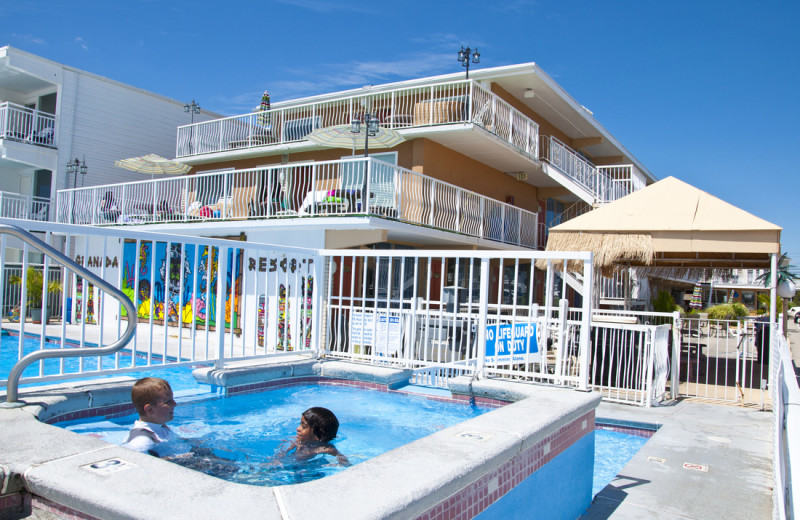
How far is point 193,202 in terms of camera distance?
17.1 meters

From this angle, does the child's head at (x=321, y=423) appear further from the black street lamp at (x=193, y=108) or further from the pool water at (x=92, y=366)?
the black street lamp at (x=193, y=108)

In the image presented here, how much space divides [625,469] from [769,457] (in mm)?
1685

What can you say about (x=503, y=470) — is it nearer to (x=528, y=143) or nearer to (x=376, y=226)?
(x=376, y=226)

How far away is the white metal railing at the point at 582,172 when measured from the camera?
19609 mm

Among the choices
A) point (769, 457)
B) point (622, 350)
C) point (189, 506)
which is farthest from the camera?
point (622, 350)

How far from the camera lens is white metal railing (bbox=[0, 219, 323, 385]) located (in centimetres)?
476

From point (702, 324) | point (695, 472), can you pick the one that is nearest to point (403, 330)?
point (695, 472)

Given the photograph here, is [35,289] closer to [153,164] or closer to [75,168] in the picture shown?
[153,164]

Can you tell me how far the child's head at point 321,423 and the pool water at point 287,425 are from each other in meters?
0.17

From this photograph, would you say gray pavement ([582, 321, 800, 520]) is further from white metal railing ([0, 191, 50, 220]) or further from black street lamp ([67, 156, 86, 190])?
white metal railing ([0, 191, 50, 220])

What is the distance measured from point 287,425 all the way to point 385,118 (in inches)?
536

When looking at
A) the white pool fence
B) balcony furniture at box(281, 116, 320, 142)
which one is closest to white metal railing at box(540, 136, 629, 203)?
the white pool fence

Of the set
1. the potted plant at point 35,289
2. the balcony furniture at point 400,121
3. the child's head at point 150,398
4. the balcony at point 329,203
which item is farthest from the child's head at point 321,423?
the potted plant at point 35,289

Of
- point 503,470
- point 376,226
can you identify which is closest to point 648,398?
point 503,470
